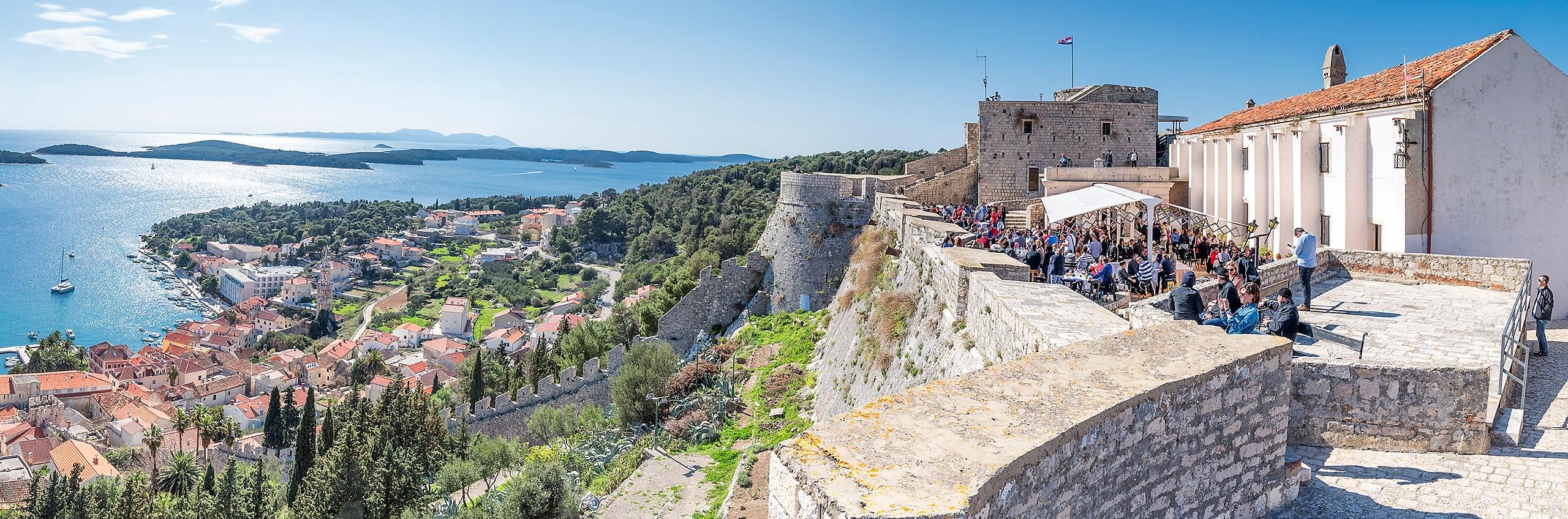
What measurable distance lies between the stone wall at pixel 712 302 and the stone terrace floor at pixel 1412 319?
1613 centimetres

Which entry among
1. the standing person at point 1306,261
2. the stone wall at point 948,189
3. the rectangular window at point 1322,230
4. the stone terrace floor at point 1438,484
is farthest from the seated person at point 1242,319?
the stone wall at point 948,189

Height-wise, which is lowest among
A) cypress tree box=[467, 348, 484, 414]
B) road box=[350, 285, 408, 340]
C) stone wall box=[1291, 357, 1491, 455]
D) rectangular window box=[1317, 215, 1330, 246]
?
road box=[350, 285, 408, 340]

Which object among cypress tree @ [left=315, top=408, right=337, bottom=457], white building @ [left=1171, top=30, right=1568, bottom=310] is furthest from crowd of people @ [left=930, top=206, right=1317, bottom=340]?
cypress tree @ [left=315, top=408, right=337, bottom=457]

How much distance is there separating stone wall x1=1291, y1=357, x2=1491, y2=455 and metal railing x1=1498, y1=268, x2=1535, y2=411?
96cm

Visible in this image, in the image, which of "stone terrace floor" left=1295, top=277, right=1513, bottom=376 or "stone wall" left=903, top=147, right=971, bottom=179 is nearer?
"stone terrace floor" left=1295, top=277, right=1513, bottom=376

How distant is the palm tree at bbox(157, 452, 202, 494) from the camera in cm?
3600

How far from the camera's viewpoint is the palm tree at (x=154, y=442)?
136 feet

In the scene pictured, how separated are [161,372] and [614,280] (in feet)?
124

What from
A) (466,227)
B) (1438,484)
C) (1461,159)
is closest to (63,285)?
(466,227)

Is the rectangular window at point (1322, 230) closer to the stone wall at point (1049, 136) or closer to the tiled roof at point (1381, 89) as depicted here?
the tiled roof at point (1381, 89)

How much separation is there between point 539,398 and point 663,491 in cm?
1500

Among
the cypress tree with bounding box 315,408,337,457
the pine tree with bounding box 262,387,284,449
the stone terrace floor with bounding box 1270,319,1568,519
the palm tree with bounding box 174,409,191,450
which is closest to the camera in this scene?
the stone terrace floor with bounding box 1270,319,1568,519

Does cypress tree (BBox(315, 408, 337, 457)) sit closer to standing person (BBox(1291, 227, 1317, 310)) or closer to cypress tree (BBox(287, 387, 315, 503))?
cypress tree (BBox(287, 387, 315, 503))

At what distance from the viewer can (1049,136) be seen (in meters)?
24.6
